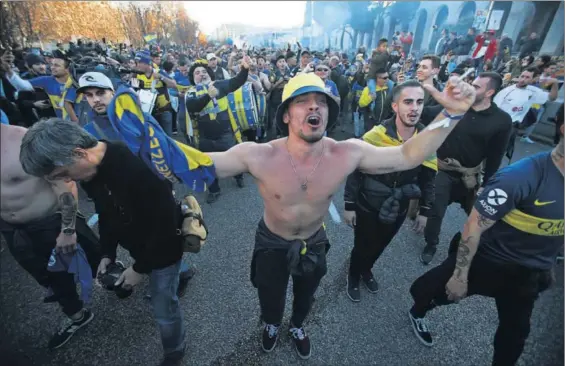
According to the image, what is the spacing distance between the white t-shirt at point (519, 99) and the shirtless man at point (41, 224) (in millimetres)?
7903

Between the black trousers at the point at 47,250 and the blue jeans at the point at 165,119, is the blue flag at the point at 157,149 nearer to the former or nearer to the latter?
the black trousers at the point at 47,250

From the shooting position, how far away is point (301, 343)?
2.60m

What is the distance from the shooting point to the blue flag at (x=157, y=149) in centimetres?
201

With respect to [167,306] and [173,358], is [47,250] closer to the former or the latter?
[167,306]

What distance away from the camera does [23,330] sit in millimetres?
2785

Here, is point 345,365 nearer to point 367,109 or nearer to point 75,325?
point 75,325

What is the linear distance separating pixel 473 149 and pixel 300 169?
250 centimetres

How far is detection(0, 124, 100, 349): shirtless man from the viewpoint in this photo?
2047 mm

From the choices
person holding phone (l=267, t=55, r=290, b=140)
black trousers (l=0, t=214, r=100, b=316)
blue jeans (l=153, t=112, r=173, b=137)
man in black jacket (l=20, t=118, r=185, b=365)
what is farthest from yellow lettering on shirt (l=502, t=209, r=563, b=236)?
blue jeans (l=153, t=112, r=173, b=137)

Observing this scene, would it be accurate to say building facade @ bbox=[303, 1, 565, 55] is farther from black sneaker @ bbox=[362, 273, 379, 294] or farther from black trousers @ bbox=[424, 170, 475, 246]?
black sneaker @ bbox=[362, 273, 379, 294]

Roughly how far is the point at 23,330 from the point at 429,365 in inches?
158

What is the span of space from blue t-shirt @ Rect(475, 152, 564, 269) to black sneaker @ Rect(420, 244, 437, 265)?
5.67 ft

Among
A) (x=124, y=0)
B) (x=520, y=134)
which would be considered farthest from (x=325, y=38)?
(x=520, y=134)

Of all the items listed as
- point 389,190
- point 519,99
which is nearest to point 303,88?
point 389,190
